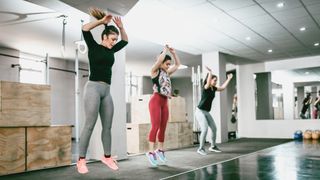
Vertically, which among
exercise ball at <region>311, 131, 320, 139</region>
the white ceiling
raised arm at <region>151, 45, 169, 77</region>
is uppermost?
the white ceiling

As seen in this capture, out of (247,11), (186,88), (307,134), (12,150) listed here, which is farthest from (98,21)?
(186,88)

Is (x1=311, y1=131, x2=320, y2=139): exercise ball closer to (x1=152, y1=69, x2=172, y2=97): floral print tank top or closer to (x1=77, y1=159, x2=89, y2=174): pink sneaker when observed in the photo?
(x1=152, y1=69, x2=172, y2=97): floral print tank top

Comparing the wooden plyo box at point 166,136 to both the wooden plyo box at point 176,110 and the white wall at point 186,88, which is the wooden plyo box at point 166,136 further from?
the white wall at point 186,88

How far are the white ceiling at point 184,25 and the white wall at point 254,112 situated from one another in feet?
2.80

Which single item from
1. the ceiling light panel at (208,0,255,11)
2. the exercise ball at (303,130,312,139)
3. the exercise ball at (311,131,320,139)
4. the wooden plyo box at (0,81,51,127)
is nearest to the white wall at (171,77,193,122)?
the exercise ball at (303,130,312,139)

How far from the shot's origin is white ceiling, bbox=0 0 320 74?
483 cm

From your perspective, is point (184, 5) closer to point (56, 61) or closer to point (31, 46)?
point (31, 46)

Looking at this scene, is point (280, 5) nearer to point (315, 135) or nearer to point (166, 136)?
point (166, 136)

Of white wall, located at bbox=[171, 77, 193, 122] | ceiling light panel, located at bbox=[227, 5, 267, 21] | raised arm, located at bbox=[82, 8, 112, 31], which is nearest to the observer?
raised arm, located at bbox=[82, 8, 112, 31]

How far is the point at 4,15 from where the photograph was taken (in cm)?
568

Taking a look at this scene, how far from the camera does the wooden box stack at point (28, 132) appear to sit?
3.45m

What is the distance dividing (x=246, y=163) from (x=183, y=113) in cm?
335

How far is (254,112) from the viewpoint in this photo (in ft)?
33.4

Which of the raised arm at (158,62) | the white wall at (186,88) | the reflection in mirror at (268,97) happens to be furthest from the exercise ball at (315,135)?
the white wall at (186,88)
